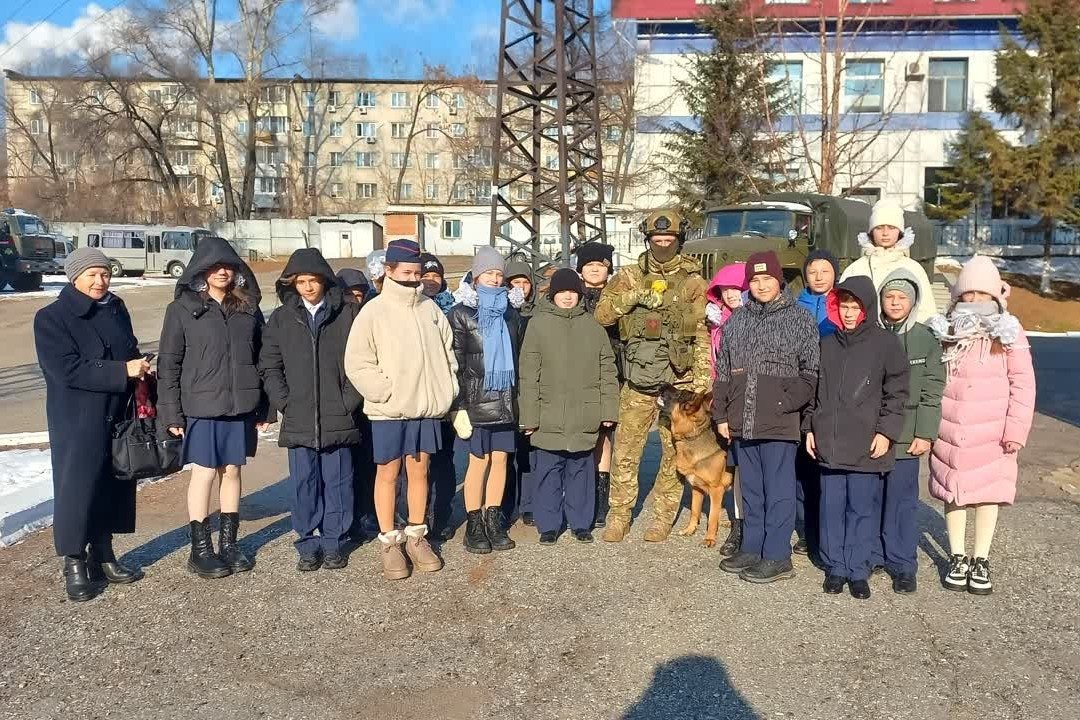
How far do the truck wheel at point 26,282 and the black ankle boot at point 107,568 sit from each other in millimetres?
25074

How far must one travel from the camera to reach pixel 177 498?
6.65 meters

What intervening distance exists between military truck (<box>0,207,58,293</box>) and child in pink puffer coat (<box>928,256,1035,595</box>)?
27647 millimetres

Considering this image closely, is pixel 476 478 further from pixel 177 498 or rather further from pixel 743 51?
pixel 743 51

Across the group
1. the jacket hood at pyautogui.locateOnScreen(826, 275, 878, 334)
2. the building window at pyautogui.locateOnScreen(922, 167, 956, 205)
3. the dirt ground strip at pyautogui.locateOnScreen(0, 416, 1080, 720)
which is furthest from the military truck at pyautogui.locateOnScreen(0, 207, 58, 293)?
the building window at pyautogui.locateOnScreen(922, 167, 956, 205)

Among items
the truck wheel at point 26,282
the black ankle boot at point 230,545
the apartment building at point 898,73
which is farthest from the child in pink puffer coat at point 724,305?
the apartment building at point 898,73

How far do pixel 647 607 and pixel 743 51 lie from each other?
85.1 ft

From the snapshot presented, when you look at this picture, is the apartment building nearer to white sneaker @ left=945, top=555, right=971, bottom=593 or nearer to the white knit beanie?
the white knit beanie

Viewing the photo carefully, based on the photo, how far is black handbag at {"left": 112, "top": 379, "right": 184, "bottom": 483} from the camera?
4.59 metres

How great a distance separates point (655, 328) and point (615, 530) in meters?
1.32

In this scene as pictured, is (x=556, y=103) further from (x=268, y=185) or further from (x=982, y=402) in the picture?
(x=268, y=185)

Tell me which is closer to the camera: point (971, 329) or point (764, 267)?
point (971, 329)

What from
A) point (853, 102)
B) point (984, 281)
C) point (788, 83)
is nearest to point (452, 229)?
point (853, 102)

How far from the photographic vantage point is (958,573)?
4.61 metres

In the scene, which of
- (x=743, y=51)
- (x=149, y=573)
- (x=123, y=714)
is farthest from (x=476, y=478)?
(x=743, y=51)
